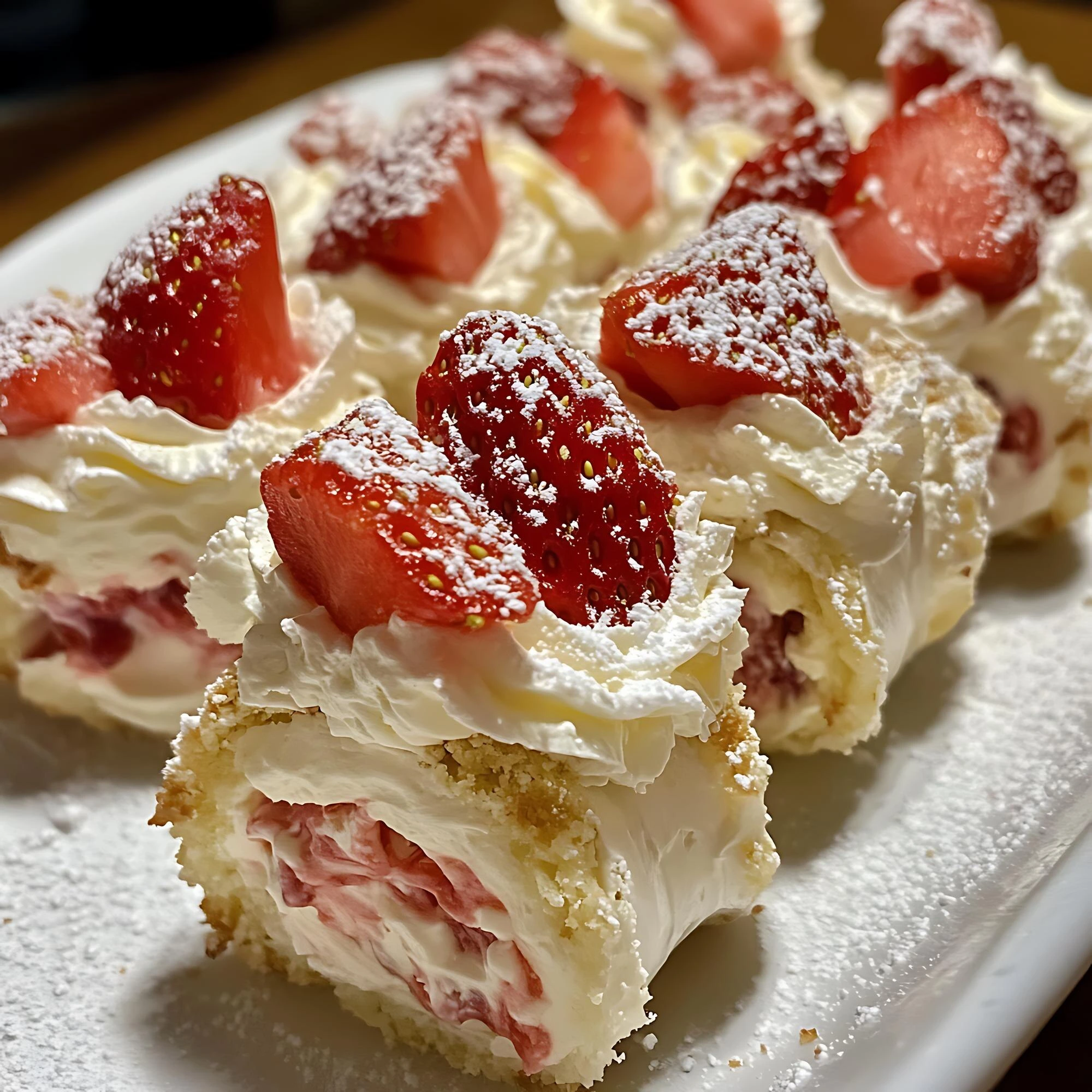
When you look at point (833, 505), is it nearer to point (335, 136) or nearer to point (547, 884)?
point (547, 884)

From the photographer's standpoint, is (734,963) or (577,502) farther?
(734,963)

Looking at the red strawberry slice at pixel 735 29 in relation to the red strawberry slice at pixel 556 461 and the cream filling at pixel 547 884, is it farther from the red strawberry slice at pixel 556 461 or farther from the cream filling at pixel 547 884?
the cream filling at pixel 547 884

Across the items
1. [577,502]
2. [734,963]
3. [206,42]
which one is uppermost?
[577,502]

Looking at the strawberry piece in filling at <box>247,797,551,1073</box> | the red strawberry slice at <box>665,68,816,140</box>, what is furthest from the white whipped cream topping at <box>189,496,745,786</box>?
the red strawberry slice at <box>665,68,816,140</box>

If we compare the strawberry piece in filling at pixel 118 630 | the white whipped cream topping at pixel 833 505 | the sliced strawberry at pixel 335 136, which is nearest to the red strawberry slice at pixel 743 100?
the sliced strawberry at pixel 335 136

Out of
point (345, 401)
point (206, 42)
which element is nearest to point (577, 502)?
point (345, 401)

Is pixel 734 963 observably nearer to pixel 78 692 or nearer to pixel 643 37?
pixel 78 692

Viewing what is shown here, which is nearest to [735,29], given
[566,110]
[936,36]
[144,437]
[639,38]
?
[639,38]
